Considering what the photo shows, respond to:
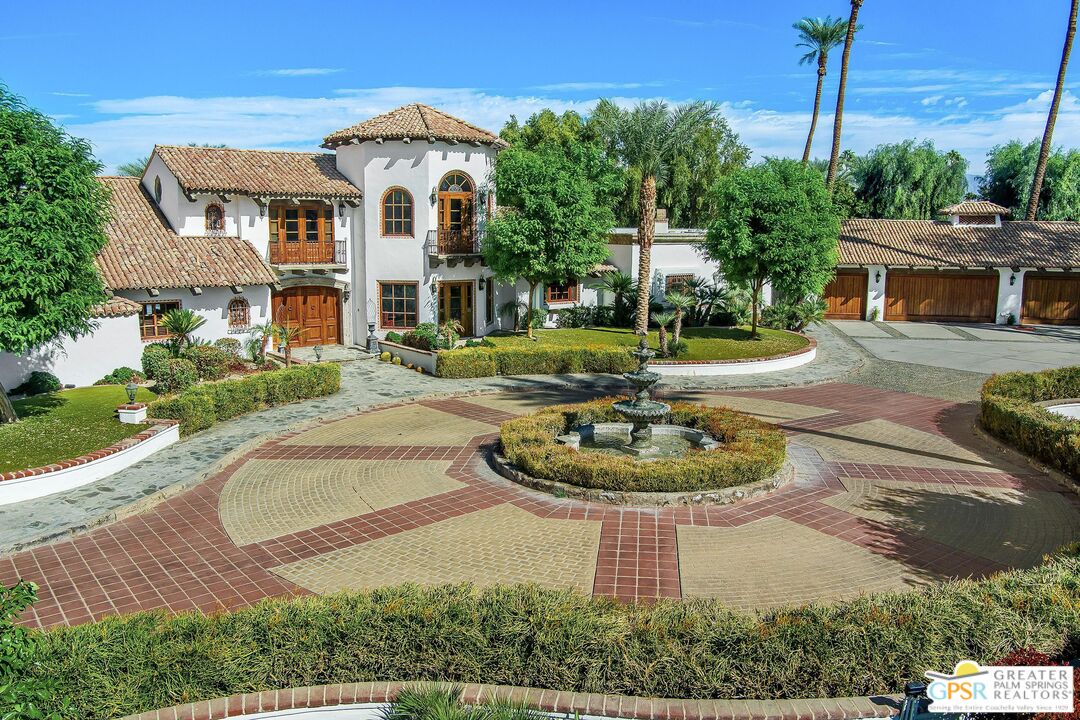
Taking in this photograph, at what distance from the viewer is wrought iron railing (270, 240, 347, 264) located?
2764 centimetres

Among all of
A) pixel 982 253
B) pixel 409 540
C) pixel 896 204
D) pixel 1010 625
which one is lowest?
pixel 409 540

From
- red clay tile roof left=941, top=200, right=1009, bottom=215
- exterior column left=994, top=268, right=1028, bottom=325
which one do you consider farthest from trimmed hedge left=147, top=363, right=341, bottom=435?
red clay tile roof left=941, top=200, right=1009, bottom=215

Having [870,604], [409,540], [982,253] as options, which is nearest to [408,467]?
[409,540]

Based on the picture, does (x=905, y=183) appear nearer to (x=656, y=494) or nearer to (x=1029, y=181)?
(x=1029, y=181)

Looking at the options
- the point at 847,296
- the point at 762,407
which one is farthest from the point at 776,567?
the point at 847,296

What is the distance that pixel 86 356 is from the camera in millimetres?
20969

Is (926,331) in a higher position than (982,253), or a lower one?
lower

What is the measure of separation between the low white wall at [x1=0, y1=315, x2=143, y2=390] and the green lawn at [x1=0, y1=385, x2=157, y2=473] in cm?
93

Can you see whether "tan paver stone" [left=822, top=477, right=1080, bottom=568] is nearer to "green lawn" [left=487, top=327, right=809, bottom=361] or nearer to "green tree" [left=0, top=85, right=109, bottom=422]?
"green lawn" [left=487, top=327, right=809, bottom=361]

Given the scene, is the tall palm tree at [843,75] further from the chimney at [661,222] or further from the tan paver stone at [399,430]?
the tan paver stone at [399,430]

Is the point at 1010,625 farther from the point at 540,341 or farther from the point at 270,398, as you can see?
the point at 540,341

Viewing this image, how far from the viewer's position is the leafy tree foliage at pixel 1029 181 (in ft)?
166

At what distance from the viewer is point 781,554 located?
11.2m

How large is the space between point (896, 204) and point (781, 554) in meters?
49.6
